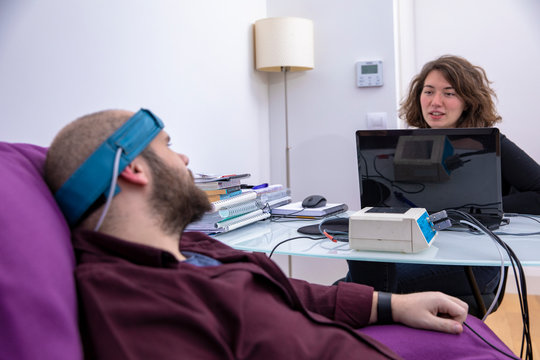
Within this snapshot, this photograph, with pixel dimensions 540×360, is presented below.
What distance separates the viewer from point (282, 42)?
292 centimetres

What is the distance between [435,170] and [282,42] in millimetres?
1530

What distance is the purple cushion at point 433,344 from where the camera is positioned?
112cm

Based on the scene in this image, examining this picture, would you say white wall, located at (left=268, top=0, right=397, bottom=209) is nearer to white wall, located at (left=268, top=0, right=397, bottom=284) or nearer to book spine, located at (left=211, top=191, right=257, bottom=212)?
white wall, located at (left=268, top=0, right=397, bottom=284)

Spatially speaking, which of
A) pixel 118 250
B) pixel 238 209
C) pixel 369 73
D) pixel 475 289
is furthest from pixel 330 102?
pixel 118 250

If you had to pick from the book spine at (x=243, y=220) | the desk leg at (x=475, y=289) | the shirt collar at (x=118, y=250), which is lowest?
the desk leg at (x=475, y=289)

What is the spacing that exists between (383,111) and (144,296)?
99.3 inches

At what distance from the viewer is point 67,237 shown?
35.9 inches

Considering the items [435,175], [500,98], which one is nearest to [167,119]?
[435,175]

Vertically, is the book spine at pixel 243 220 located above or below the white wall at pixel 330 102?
below

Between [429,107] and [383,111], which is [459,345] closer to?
[429,107]

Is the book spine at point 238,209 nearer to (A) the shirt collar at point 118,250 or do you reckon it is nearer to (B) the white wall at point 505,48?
(A) the shirt collar at point 118,250

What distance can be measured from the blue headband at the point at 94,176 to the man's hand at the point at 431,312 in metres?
0.70

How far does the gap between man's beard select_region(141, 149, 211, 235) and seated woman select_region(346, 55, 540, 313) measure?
2.72ft

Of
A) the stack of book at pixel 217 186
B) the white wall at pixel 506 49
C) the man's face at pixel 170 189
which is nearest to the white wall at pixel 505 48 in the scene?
the white wall at pixel 506 49
